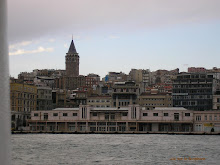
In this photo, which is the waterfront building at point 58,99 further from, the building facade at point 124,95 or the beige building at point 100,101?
the building facade at point 124,95

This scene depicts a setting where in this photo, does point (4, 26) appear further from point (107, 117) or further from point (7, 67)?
point (107, 117)

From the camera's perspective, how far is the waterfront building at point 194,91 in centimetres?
10300

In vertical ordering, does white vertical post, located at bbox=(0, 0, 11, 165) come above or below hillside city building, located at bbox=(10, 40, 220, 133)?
above

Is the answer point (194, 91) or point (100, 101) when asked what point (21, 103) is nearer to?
point (100, 101)

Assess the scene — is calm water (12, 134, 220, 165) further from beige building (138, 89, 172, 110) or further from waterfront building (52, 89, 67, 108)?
waterfront building (52, 89, 67, 108)

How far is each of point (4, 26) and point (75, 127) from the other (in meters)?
91.0

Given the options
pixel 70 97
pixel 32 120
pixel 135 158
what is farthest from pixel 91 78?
pixel 135 158

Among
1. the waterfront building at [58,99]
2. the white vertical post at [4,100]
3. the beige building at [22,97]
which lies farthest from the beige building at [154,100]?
the white vertical post at [4,100]

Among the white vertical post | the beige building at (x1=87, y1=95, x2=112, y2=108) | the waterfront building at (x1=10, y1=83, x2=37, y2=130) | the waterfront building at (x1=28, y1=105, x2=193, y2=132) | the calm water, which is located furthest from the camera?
the beige building at (x1=87, y1=95, x2=112, y2=108)

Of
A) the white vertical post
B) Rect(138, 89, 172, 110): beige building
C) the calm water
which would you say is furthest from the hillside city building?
the white vertical post

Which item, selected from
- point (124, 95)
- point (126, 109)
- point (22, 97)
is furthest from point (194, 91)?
point (22, 97)

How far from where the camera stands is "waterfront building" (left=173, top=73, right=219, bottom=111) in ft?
338

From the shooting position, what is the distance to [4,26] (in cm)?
320

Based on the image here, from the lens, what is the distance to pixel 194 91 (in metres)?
104
